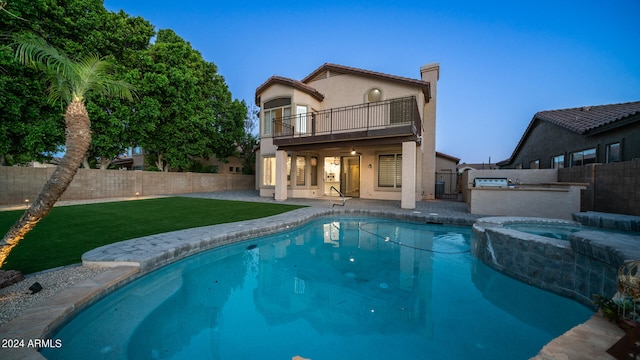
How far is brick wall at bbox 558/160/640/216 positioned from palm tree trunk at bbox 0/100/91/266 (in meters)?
11.7

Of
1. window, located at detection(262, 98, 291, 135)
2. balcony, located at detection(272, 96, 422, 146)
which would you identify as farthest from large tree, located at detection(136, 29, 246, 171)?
balcony, located at detection(272, 96, 422, 146)

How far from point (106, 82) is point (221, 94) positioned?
17.9 m

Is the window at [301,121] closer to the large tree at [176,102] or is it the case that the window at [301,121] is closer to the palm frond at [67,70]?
the large tree at [176,102]

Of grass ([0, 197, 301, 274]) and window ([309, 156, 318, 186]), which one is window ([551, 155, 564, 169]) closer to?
window ([309, 156, 318, 186])

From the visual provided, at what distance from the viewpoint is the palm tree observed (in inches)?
111

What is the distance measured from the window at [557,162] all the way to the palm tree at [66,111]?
56.5ft

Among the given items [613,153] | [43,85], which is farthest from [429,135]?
[43,85]

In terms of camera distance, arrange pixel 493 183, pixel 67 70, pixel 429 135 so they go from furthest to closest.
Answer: pixel 429 135 < pixel 493 183 < pixel 67 70

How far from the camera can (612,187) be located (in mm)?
6926

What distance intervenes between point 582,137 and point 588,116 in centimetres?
208

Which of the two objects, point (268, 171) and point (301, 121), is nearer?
point (301, 121)

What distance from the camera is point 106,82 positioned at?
3.38m

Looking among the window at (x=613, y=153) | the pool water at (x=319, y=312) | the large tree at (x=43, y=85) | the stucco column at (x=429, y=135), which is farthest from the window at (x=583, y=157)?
the large tree at (x=43, y=85)

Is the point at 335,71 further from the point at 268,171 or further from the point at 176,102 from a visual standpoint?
the point at 176,102
